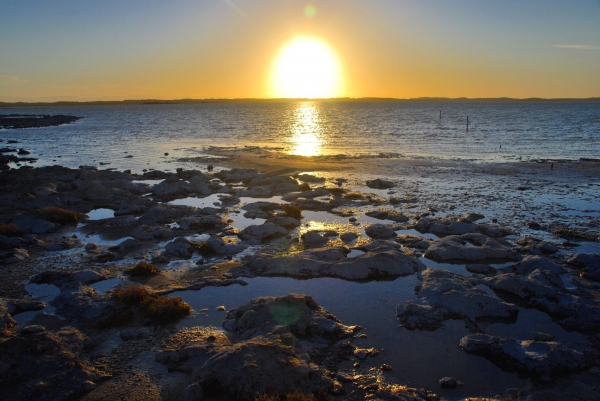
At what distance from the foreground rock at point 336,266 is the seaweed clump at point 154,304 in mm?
2908

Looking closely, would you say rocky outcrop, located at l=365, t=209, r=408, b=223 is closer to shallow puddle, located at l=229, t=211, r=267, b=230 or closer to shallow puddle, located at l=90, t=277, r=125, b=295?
shallow puddle, located at l=229, t=211, r=267, b=230

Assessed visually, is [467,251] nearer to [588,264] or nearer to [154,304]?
[588,264]

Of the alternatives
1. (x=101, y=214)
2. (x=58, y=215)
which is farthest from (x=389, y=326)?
(x=101, y=214)

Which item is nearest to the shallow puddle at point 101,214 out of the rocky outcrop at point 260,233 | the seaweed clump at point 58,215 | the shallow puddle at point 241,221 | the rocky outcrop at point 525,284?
the seaweed clump at point 58,215

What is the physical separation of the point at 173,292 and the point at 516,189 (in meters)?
22.4

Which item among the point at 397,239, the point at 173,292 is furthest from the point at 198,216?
the point at 397,239

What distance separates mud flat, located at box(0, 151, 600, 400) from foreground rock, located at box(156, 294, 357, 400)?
0.13ft

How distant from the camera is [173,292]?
12.5m

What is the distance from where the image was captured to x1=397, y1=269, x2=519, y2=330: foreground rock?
421 inches

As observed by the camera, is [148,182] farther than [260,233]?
Yes

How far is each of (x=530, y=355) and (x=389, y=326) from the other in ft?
10.5

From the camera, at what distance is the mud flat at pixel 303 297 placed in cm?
827

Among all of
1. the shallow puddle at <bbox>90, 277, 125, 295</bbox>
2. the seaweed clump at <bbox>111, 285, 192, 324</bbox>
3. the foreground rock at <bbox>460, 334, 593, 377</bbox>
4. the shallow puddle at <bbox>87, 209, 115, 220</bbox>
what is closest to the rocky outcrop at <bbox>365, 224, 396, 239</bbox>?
the foreground rock at <bbox>460, 334, 593, 377</bbox>

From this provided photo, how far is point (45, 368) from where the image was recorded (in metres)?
8.44
